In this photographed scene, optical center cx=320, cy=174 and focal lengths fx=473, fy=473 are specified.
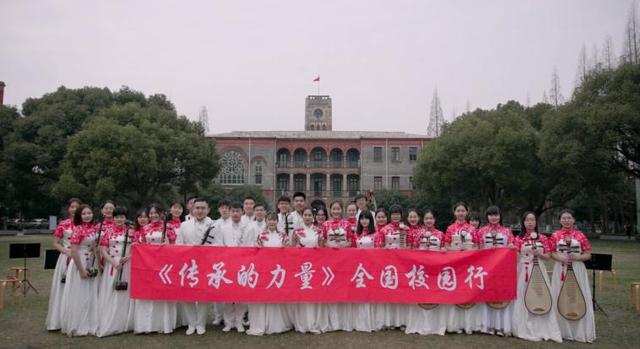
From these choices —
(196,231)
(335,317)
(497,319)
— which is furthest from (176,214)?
(497,319)

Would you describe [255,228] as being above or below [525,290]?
above

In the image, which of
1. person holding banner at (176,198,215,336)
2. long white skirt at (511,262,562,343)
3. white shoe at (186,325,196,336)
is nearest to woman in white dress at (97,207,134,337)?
person holding banner at (176,198,215,336)

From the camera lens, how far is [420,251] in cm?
725

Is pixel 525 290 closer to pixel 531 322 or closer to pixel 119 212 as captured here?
pixel 531 322

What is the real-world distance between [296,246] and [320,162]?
4716 cm

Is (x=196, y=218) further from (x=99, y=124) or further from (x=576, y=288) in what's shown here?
(x=99, y=124)

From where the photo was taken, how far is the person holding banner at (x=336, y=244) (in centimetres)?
726

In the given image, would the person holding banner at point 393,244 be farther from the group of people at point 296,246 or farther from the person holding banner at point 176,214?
the person holding banner at point 176,214

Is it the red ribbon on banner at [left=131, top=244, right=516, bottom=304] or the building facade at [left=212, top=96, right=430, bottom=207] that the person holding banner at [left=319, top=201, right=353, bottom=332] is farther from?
the building facade at [left=212, top=96, right=430, bottom=207]

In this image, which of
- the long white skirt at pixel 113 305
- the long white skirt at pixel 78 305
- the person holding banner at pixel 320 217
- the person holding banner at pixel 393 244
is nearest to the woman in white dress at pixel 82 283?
the long white skirt at pixel 78 305

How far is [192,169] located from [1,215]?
25.3 metres

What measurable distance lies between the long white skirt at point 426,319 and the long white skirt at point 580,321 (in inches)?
64.8

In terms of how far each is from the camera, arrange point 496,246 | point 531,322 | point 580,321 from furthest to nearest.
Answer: point 496,246 < point 531,322 < point 580,321

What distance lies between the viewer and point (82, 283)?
23.1 ft
